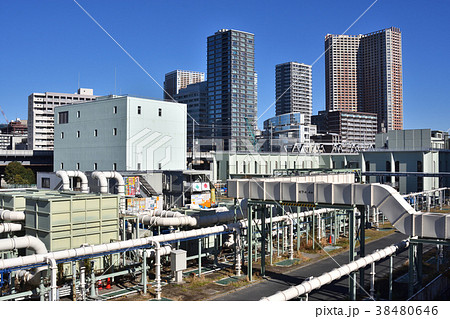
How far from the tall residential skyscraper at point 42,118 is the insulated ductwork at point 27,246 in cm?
14901

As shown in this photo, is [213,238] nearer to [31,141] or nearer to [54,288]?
[54,288]

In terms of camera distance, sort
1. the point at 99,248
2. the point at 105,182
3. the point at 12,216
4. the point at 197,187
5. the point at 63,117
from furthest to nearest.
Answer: the point at 63,117 < the point at 197,187 < the point at 105,182 < the point at 12,216 < the point at 99,248

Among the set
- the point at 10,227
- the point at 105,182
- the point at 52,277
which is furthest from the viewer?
the point at 105,182

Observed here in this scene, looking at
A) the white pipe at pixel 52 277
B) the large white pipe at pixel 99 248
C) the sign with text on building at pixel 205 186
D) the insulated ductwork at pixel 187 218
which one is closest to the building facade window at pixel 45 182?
the sign with text on building at pixel 205 186

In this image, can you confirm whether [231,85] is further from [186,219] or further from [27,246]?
[27,246]

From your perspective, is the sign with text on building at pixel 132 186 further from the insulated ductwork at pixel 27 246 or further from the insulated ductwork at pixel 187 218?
the insulated ductwork at pixel 27 246

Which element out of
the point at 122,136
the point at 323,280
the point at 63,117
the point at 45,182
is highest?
the point at 63,117

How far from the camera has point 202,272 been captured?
24547mm

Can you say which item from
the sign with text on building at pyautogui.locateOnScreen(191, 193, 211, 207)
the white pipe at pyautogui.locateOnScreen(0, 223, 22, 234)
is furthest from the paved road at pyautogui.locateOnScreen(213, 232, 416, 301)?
the sign with text on building at pyautogui.locateOnScreen(191, 193, 211, 207)

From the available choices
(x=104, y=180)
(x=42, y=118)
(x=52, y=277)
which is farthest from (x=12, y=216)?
(x=42, y=118)

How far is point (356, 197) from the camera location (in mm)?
19172

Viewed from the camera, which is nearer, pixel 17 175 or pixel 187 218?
pixel 187 218

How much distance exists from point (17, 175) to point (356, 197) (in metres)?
75.6
